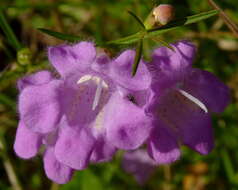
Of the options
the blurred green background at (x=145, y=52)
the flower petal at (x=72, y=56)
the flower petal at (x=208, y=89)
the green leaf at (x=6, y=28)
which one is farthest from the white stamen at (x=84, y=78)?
the blurred green background at (x=145, y=52)

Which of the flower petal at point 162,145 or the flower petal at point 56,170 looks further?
the flower petal at point 56,170

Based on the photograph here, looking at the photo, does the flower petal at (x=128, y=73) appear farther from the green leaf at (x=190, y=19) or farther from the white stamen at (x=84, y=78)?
the green leaf at (x=190, y=19)

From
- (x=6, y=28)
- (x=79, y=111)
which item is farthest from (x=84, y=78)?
(x=6, y=28)

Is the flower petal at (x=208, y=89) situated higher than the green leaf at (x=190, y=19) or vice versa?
the green leaf at (x=190, y=19)

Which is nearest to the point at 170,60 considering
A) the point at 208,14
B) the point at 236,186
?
the point at 208,14

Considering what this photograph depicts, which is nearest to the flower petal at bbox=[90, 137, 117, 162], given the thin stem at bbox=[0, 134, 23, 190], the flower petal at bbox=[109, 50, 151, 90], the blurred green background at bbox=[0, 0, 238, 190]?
the flower petal at bbox=[109, 50, 151, 90]
